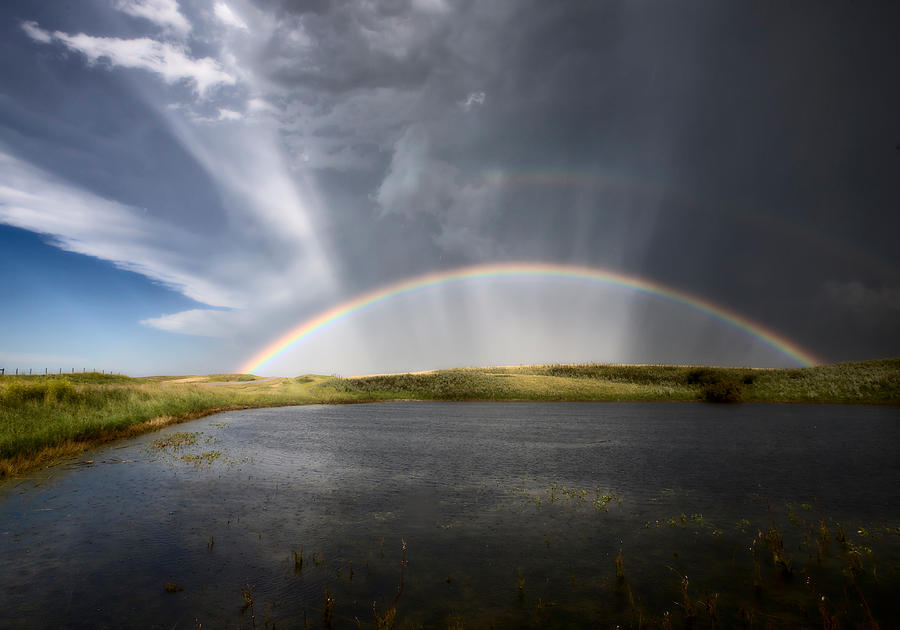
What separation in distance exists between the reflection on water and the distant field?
123 inches

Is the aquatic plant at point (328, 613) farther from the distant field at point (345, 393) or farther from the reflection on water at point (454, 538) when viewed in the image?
the distant field at point (345, 393)

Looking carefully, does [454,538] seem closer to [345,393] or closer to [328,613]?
[328,613]

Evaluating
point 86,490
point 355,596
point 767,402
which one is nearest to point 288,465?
point 86,490

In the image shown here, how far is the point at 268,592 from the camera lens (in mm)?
10211

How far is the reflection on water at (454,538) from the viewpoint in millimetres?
9492

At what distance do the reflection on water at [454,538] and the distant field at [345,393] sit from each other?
311cm

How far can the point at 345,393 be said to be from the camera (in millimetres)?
95375

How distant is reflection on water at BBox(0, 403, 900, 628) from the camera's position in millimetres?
9492

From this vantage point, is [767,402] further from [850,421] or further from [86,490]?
[86,490]

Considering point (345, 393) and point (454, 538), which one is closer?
point (454, 538)

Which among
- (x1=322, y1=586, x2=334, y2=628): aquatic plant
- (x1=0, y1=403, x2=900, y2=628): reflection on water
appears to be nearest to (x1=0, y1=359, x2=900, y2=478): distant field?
(x1=0, y1=403, x2=900, y2=628): reflection on water

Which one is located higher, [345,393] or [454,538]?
[345,393]

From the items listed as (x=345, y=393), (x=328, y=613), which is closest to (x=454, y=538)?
(x=328, y=613)

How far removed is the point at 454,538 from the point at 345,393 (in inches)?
3336
